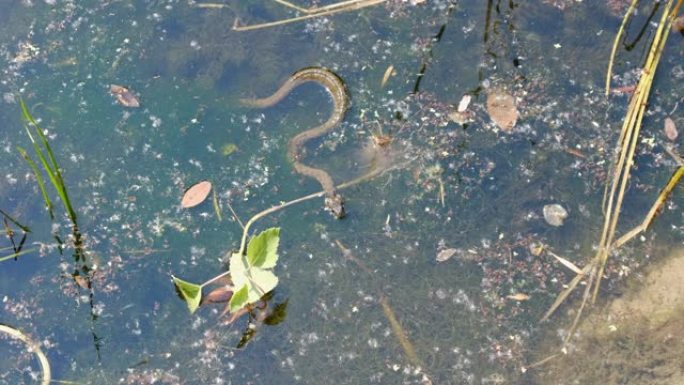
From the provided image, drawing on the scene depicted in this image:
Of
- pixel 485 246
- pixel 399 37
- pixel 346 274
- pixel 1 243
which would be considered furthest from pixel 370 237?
pixel 1 243

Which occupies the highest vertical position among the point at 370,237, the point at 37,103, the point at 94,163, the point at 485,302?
the point at 37,103

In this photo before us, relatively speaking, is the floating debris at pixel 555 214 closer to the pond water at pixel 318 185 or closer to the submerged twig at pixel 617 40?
the pond water at pixel 318 185

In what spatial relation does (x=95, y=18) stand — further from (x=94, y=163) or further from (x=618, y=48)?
(x=618, y=48)

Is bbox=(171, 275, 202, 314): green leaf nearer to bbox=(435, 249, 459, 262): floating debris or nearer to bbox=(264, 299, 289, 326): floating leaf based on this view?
bbox=(264, 299, 289, 326): floating leaf

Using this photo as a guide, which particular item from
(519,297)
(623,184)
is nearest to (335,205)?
(519,297)

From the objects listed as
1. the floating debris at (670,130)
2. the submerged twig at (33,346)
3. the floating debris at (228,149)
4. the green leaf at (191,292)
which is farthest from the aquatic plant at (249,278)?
the floating debris at (670,130)

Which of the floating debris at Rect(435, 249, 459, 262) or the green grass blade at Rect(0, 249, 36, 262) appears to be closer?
the floating debris at Rect(435, 249, 459, 262)

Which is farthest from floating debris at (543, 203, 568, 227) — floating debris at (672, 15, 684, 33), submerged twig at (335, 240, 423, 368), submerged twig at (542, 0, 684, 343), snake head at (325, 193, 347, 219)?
floating debris at (672, 15, 684, 33)
